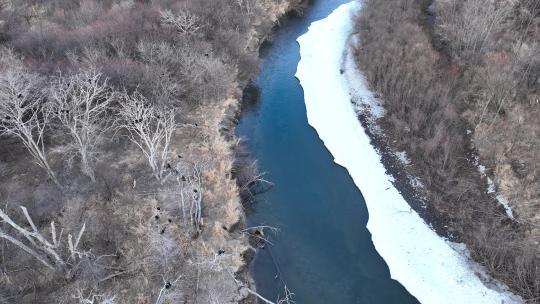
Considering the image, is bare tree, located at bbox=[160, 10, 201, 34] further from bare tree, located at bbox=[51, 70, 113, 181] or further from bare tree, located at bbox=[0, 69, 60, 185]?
bare tree, located at bbox=[0, 69, 60, 185]

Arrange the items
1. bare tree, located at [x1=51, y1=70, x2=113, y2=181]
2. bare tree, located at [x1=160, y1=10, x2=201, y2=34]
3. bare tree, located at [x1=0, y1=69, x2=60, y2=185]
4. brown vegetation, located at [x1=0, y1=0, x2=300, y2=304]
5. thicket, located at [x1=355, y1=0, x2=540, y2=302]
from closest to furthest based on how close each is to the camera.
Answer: bare tree, located at [x1=0, y1=69, x2=60, y2=185]
brown vegetation, located at [x1=0, y1=0, x2=300, y2=304]
bare tree, located at [x1=51, y1=70, x2=113, y2=181]
thicket, located at [x1=355, y1=0, x2=540, y2=302]
bare tree, located at [x1=160, y1=10, x2=201, y2=34]

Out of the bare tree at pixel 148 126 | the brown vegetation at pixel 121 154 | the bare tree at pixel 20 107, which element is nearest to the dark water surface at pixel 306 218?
the brown vegetation at pixel 121 154

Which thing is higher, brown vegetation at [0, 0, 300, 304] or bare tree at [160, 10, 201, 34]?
bare tree at [160, 10, 201, 34]

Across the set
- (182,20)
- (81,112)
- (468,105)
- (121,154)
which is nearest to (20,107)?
(81,112)

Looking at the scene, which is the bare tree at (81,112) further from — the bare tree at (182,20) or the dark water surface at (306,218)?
the bare tree at (182,20)

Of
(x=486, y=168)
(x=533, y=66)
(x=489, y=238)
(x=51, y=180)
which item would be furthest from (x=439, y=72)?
(x=51, y=180)

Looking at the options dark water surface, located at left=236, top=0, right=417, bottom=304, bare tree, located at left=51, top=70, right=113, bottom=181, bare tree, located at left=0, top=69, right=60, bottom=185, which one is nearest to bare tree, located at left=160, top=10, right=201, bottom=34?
dark water surface, located at left=236, top=0, right=417, bottom=304
